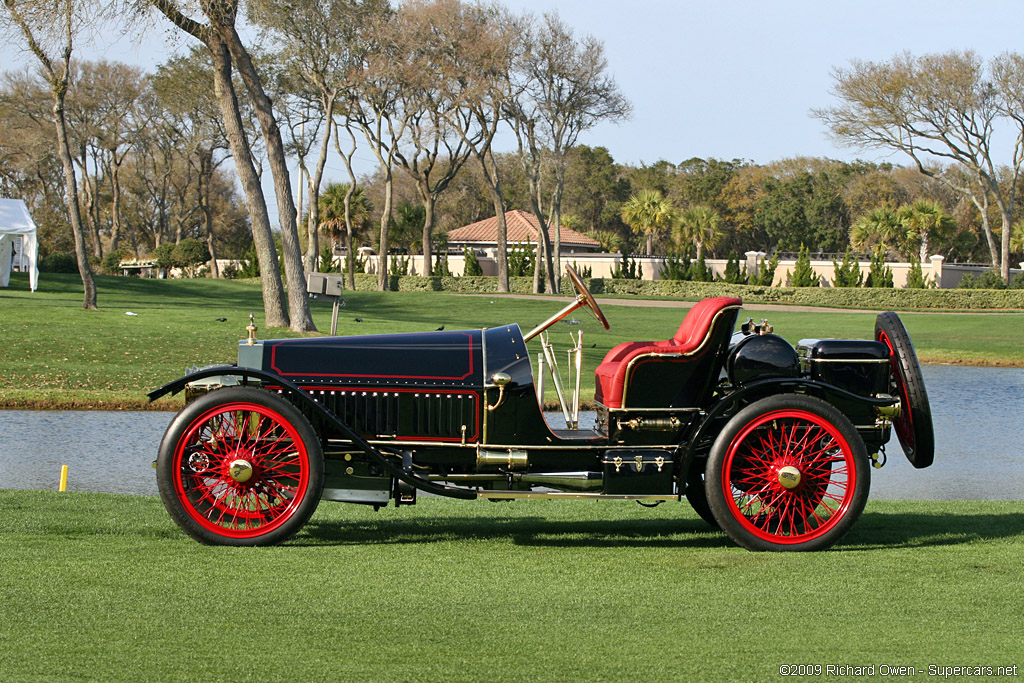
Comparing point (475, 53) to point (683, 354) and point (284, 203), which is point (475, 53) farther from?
point (683, 354)

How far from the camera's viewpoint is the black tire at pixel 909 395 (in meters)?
5.41

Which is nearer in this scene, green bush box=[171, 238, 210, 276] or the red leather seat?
the red leather seat

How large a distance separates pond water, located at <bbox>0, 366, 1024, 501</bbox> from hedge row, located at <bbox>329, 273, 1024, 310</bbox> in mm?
27096

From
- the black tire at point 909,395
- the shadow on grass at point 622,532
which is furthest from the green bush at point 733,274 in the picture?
the black tire at point 909,395

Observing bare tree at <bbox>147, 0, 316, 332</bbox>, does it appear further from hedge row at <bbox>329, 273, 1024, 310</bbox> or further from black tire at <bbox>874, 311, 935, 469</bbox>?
hedge row at <bbox>329, 273, 1024, 310</bbox>

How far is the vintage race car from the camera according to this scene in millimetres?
5012

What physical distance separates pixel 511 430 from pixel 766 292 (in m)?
39.0

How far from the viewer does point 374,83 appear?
135 feet

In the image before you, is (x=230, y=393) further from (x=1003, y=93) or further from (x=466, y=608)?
(x=1003, y=93)

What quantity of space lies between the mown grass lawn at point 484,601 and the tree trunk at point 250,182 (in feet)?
45.0

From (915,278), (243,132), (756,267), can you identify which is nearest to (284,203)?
(243,132)

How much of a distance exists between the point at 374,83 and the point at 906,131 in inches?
936

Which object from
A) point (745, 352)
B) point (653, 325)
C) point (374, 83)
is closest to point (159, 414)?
point (745, 352)

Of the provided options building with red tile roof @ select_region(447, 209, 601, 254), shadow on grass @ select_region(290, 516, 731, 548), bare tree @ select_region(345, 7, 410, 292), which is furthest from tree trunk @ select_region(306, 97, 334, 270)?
shadow on grass @ select_region(290, 516, 731, 548)
